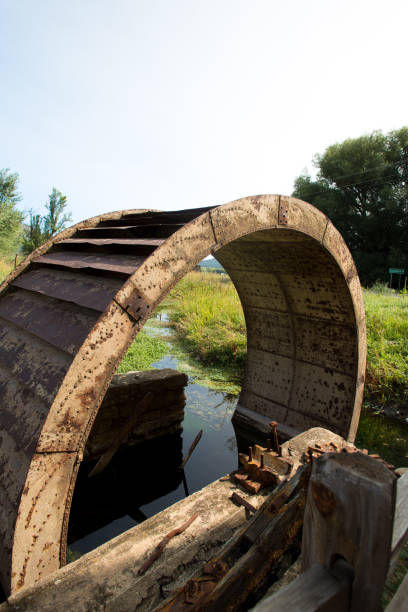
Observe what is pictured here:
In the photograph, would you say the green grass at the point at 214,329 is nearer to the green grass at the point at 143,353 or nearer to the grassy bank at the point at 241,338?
the grassy bank at the point at 241,338

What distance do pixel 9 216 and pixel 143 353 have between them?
19589 mm

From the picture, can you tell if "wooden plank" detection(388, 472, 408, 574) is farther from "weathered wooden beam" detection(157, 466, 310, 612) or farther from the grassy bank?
the grassy bank

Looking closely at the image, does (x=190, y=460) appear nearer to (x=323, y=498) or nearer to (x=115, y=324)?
(x=115, y=324)

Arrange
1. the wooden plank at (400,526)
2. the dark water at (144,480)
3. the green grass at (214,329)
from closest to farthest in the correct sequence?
1. the wooden plank at (400,526)
2. the dark water at (144,480)
3. the green grass at (214,329)

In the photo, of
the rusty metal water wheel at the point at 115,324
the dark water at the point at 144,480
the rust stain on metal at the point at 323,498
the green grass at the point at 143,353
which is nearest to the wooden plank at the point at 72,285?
the rusty metal water wheel at the point at 115,324

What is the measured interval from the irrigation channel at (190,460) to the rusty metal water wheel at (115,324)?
66 cm

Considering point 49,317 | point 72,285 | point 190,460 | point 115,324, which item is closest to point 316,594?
point 115,324

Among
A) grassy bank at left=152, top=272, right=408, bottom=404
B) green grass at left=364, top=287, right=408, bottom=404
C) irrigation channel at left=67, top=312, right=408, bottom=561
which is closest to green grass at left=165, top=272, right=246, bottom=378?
grassy bank at left=152, top=272, right=408, bottom=404

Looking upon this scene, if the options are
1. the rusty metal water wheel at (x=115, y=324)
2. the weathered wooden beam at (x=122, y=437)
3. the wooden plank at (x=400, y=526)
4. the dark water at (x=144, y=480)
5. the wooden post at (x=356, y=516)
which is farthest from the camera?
the weathered wooden beam at (x=122, y=437)

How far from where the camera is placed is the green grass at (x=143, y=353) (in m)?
6.62

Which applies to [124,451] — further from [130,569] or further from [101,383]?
[101,383]

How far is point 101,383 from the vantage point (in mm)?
1641

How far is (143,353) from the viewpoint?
745 centimetres

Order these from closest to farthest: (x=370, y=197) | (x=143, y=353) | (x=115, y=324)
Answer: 1. (x=115, y=324)
2. (x=143, y=353)
3. (x=370, y=197)
